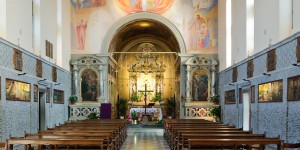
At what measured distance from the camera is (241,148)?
39.8 feet

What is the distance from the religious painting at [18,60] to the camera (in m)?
15.1

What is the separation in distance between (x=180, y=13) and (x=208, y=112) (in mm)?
6613

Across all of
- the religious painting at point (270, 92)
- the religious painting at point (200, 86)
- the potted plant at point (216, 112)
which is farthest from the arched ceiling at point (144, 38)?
the religious painting at point (270, 92)

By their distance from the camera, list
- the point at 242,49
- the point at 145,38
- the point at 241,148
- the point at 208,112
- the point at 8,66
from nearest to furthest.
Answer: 1. the point at 241,148
2. the point at 8,66
3. the point at 242,49
4. the point at 208,112
5. the point at 145,38

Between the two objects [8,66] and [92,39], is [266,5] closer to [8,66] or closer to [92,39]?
[8,66]

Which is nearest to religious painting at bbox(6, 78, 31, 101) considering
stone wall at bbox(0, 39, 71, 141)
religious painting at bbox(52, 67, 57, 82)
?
stone wall at bbox(0, 39, 71, 141)

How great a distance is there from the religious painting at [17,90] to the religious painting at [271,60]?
9.20m

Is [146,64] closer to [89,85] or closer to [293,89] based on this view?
[89,85]

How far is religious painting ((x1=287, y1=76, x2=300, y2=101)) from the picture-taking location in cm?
1223

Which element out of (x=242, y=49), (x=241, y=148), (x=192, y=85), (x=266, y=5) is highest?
(x=266, y=5)

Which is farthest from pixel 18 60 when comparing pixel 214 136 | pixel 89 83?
pixel 89 83

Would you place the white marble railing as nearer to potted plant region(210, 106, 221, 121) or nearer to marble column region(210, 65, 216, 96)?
potted plant region(210, 106, 221, 121)

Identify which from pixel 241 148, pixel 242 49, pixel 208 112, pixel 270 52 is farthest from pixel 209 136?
pixel 208 112

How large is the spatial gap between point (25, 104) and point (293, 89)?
1012 cm
